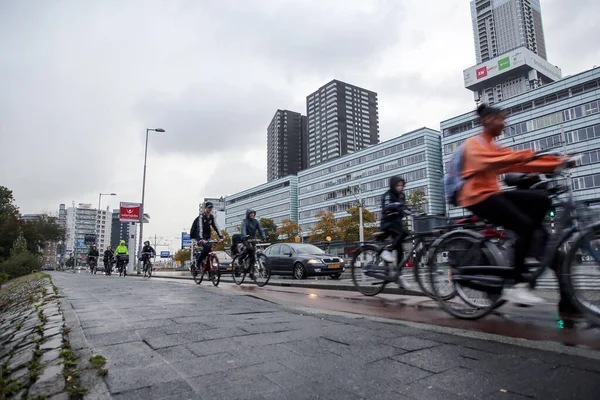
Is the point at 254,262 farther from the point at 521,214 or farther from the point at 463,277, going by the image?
the point at 521,214

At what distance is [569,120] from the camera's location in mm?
54219

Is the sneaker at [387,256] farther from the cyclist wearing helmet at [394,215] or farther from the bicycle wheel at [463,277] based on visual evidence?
the bicycle wheel at [463,277]

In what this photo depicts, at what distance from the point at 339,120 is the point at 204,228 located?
16263 centimetres

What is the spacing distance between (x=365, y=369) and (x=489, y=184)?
2.43m

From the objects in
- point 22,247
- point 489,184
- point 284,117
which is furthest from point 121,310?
point 284,117

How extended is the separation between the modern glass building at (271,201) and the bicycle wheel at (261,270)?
92178mm

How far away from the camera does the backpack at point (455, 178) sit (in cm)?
407

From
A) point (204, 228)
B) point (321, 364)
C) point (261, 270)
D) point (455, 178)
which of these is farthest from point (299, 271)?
point (321, 364)

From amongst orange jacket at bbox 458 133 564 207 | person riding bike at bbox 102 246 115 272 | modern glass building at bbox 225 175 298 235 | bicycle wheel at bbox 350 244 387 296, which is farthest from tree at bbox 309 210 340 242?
orange jacket at bbox 458 133 564 207

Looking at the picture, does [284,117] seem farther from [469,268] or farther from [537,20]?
[469,268]

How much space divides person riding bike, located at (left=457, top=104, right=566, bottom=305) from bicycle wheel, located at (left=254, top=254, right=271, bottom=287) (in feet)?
21.6

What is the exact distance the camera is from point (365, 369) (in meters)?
2.28

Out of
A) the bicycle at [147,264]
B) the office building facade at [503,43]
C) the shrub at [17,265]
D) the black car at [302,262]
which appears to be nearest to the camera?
the black car at [302,262]

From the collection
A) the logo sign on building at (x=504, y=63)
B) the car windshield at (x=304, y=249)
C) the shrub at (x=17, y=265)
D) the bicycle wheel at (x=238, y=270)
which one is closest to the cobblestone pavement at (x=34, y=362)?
the bicycle wheel at (x=238, y=270)
